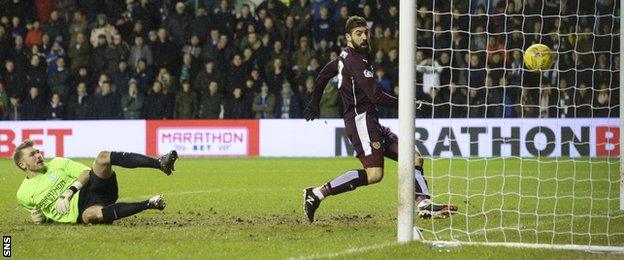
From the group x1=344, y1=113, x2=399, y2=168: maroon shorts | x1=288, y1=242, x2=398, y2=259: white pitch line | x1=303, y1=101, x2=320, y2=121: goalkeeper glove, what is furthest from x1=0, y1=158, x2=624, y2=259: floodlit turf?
x1=303, y1=101, x2=320, y2=121: goalkeeper glove

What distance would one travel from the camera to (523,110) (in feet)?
63.4

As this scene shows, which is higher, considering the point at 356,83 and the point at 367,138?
the point at 356,83

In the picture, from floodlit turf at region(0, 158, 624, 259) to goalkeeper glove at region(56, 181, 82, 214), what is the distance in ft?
0.60

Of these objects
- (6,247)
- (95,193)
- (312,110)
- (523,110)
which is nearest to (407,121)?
(312,110)

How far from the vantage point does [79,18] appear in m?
23.6

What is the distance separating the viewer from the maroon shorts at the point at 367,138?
955 centimetres

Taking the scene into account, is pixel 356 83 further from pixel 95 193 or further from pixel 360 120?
pixel 95 193

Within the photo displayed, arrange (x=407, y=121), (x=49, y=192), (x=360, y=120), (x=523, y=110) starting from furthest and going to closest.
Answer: (x=523, y=110), (x=360, y=120), (x=49, y=192), (x=407, y=121)

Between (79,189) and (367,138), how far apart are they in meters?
2.50

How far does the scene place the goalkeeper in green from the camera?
9.38 meters

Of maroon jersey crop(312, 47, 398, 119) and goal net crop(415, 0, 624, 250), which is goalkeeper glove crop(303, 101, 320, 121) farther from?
goal net crop(415, 0, 624, 250)

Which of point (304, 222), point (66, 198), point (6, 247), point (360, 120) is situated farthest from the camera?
point (304, 222)

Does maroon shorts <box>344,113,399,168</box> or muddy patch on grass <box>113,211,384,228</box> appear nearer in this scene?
maroon shorts <box>344,113,399,168</box>

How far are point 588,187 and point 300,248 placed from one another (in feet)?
22.1
